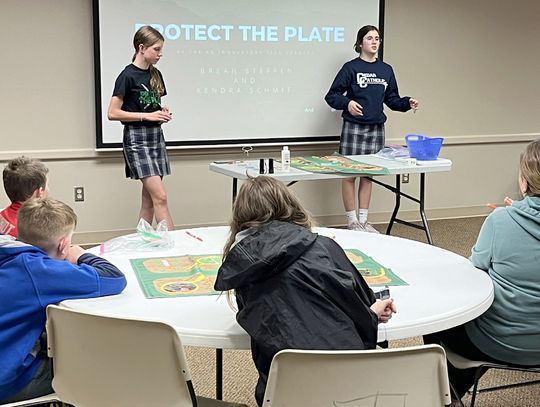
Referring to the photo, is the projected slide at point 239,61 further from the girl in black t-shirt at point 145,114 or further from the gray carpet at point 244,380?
the gray carpet at point 244,380

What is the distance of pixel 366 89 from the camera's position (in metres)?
5.52

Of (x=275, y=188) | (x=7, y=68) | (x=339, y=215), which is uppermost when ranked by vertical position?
(x=7, y=68)

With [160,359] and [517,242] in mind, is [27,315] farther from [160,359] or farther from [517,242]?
[517,242]

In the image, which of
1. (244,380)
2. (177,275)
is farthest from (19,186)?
(244,380)

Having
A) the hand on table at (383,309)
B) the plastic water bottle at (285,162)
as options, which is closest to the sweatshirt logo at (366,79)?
the plastic water bottle at (285,162)

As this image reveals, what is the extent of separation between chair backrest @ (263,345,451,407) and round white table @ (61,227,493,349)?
208 mm

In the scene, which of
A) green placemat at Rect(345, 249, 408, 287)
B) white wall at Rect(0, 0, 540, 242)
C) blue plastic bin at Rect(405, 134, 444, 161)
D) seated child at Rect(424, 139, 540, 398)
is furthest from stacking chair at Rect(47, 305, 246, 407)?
white wall at Rect(0, 0, 540, 242)

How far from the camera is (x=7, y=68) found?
5.06 meters

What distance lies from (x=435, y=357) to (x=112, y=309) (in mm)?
874

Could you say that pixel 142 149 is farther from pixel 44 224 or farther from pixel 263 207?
pixel 263 207

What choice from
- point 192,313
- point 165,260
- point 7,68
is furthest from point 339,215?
point 192,313

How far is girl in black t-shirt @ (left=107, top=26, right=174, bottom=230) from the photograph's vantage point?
4.60m

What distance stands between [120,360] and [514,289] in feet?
4.15

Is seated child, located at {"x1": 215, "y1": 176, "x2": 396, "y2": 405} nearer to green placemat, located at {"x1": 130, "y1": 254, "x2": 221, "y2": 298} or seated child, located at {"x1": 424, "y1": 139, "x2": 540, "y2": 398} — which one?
green placemat, located at {"x1": 130, "y1": 254, "x2": 221, "y2": 298}
